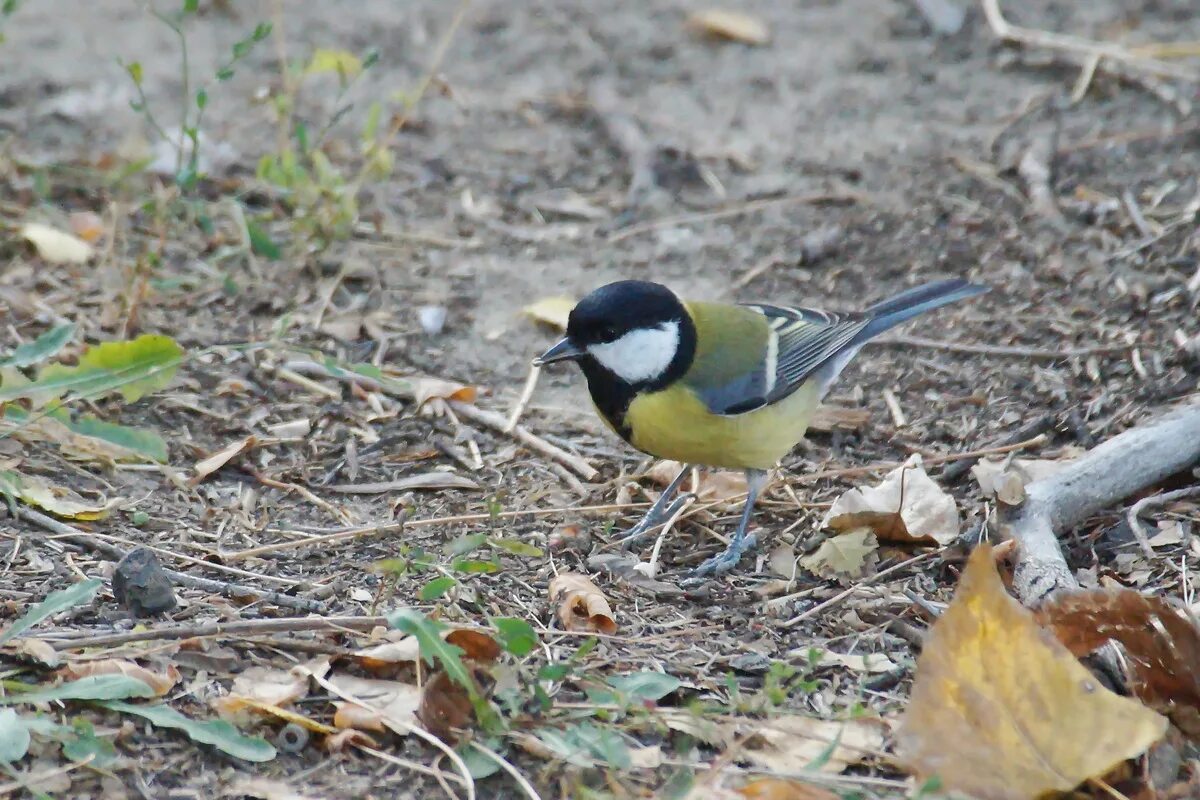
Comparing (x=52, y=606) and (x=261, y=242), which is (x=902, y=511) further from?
(x=261, y=242)

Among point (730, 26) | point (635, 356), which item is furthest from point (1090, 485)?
point (730, 26)

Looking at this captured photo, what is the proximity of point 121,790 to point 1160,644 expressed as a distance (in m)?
1.97

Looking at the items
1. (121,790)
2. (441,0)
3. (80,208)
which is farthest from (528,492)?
(441,0)

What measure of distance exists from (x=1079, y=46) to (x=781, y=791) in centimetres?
482

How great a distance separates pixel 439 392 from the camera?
14.1ft

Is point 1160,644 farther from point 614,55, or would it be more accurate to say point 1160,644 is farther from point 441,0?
point 441,0

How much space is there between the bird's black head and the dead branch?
3.43ft

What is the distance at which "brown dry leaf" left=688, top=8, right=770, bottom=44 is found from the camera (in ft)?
22.0

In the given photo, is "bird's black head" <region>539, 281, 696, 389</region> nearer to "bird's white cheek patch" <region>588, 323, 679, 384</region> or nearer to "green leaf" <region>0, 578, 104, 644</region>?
"bird's white cheek patch" <region>588, 323, 679, 384</region>

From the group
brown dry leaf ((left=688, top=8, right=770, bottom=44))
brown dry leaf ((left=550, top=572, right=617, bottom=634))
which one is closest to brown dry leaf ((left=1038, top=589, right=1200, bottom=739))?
brown dry leaf ((left=550, top=572, right=617, bottom=634))

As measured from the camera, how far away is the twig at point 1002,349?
14.2 feet

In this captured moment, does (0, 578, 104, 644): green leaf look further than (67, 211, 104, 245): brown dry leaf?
No

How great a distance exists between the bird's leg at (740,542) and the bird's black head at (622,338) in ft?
1.26

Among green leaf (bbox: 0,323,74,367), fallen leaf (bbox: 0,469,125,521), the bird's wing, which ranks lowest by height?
fallen leaf (bbox: 0,469,125,521)
